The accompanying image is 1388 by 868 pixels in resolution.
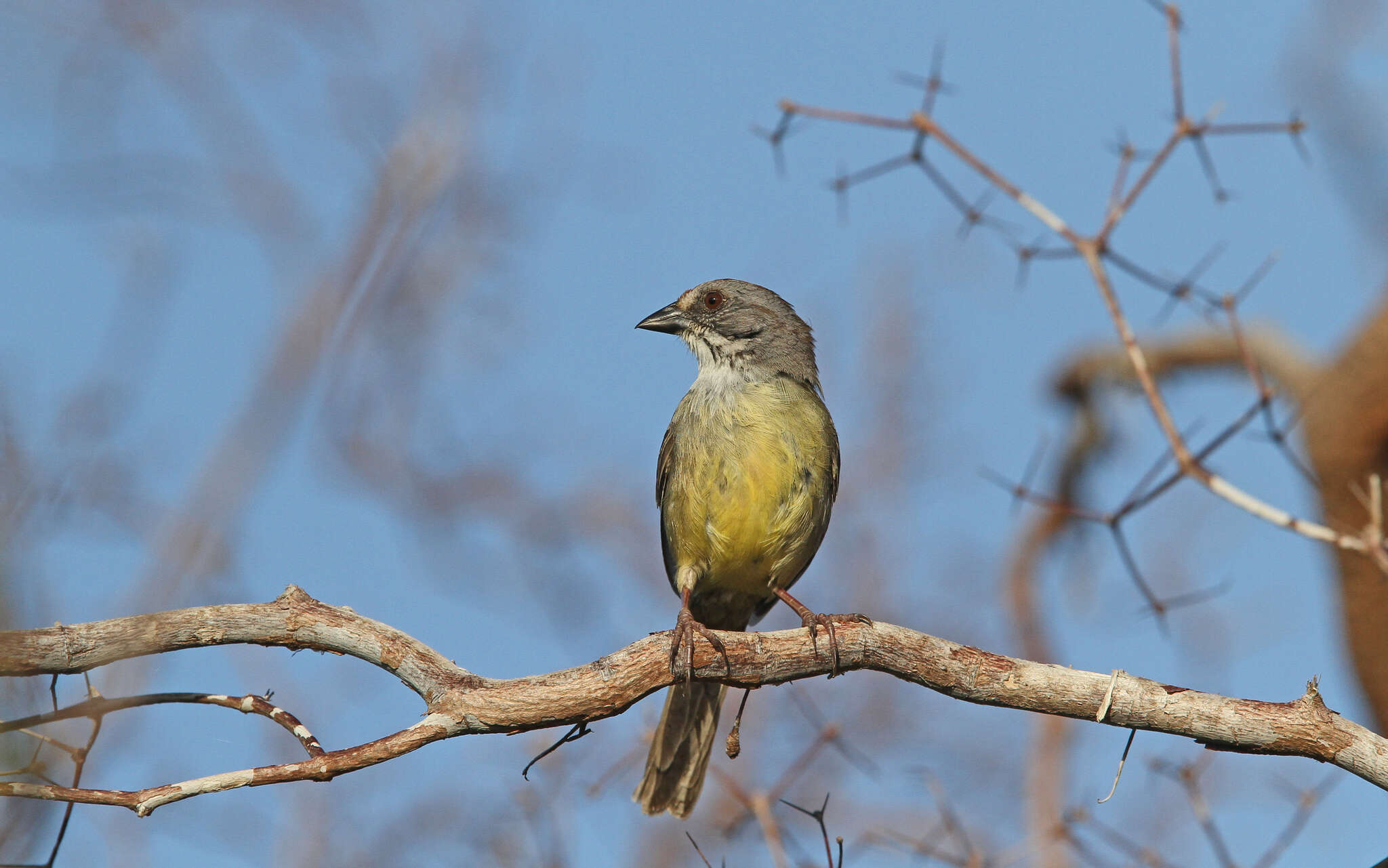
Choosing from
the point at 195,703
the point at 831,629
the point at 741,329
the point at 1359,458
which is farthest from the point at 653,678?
the point at 1359,458

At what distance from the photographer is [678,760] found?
5.54 m

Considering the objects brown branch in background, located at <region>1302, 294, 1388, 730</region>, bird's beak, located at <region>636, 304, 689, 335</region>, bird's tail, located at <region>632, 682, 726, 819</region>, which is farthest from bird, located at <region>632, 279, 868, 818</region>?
brown branch in background, located at <region>1302, 294, 1388, 730</region>

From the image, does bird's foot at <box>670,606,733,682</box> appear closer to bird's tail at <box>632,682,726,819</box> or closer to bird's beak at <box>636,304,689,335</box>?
bird's tail at <box>632,682,726,819</box>

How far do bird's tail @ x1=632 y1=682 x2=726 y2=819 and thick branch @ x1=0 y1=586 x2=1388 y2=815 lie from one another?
147cm

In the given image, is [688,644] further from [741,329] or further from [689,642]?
[741,329]

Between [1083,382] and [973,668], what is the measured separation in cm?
787

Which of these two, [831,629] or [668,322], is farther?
[668,322]

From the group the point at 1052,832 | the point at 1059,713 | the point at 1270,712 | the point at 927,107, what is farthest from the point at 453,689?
the point at 927,107

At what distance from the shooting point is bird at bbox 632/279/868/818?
5461 mm

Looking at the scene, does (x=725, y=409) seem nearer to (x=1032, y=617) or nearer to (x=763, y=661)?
(x=763, y=661)

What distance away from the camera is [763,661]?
414cm

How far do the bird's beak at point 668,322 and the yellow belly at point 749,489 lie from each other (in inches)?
32.7

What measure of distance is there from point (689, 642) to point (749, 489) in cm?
141

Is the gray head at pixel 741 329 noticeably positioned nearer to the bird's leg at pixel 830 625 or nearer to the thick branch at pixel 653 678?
the bird's leg at pixel 830 625
